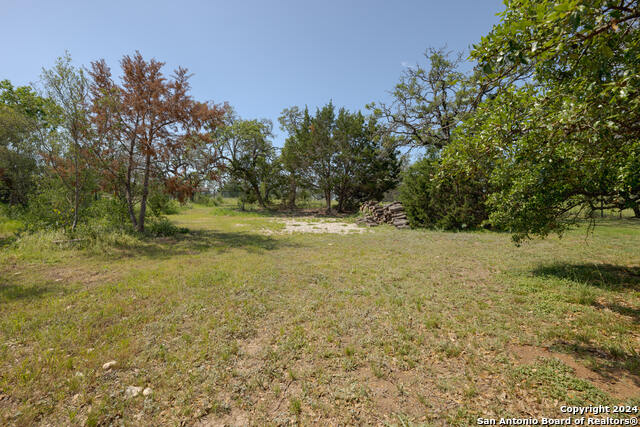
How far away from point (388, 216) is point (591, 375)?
13607 mm

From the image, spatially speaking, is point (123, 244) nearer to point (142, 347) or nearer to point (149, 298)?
point (149, 298)

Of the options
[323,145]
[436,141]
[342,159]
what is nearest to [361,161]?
[342,159]

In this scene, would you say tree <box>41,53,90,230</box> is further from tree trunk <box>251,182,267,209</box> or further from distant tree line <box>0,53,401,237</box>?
tree trunk <box>251,182,267,209</box>

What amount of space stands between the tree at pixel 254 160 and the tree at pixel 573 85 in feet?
88.2

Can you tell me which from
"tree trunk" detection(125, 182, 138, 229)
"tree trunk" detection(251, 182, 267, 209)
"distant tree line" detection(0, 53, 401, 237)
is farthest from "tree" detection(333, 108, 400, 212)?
"tree trunk" detection(125, 182, 138, 229)

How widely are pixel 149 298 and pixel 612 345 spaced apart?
7023 mm

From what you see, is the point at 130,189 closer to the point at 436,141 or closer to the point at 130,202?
the point at 130,202

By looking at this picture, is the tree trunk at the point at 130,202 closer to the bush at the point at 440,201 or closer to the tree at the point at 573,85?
the tree at the point at 573,85

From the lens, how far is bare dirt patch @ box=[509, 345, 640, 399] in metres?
2.22

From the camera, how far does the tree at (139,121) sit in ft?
31.2

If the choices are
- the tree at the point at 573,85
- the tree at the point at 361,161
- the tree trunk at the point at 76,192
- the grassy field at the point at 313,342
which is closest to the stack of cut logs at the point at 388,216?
the tree at the point at 361,161

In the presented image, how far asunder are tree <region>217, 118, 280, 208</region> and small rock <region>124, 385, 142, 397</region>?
27.3m

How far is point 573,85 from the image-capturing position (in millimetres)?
2859

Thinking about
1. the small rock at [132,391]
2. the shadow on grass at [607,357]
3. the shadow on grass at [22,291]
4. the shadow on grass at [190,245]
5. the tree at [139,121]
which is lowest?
the small rock at [132,391]
